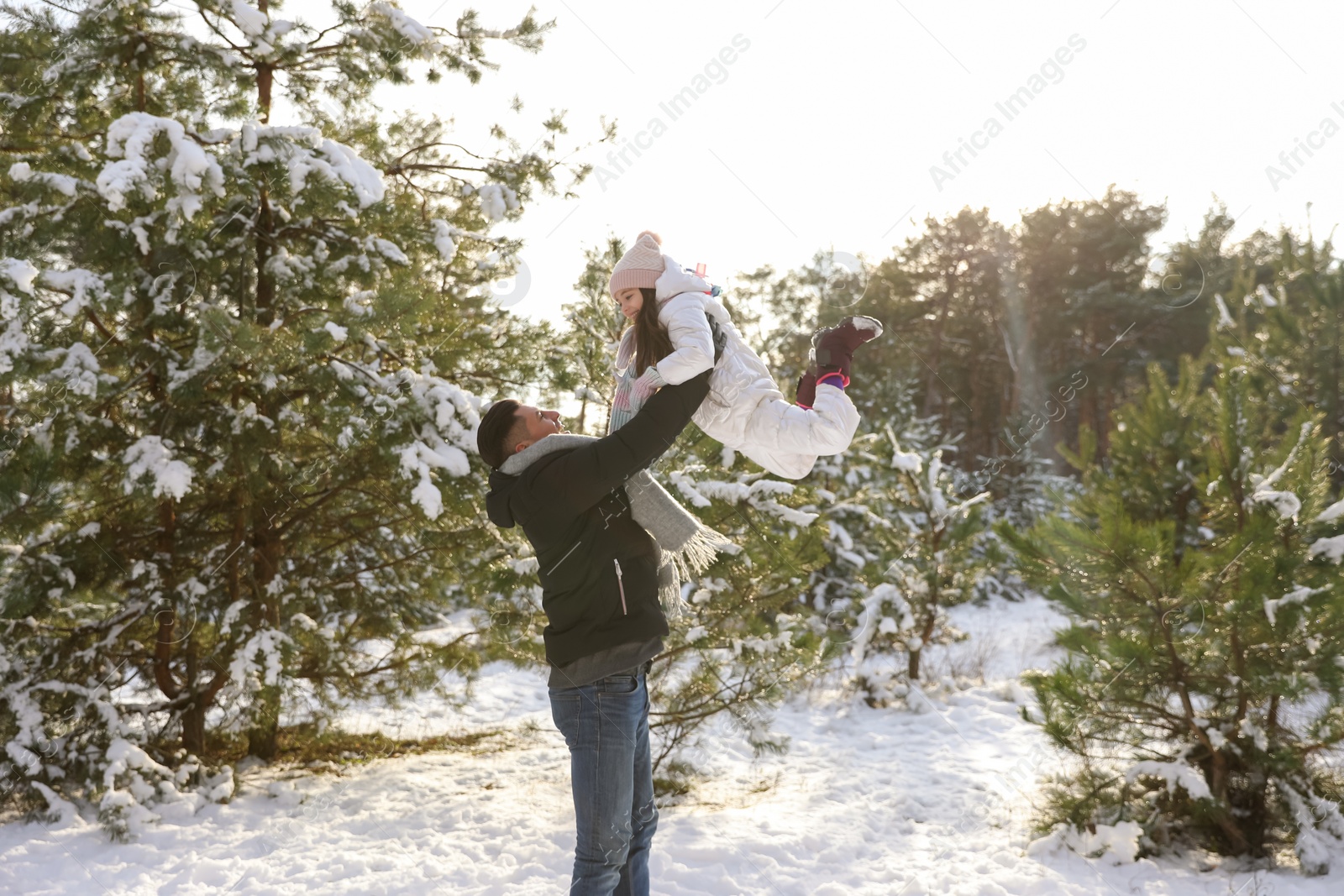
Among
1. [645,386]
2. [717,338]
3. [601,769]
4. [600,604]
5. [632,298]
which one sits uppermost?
[632,298]

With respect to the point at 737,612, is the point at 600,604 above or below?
above

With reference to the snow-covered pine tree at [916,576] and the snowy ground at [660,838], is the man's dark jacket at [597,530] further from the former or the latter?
the snow-covered pine tree at [916,576]

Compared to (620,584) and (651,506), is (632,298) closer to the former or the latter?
(651,506)

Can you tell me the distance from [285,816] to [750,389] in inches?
174

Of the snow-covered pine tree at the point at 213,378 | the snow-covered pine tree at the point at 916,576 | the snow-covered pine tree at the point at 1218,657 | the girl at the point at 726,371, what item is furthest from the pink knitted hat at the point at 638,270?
the snow-covered pine tree at the point at 916,576

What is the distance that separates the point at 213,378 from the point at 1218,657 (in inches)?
234

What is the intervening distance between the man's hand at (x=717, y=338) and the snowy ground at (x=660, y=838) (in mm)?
2901

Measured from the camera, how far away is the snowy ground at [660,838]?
406 centimetres

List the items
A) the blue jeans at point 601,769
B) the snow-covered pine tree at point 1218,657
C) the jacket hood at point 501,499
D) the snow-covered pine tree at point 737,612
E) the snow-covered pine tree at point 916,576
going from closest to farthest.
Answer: the blue jeans at point 601,769, the jacket hood at point 501,499, the snow-covered pine tree at point 1218,657, the snow-covered pine tree at point 737,612, the snow-covered pine tree at point 916,576

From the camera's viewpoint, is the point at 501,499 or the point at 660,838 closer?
the point at 501,499

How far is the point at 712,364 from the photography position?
2236 millimetres

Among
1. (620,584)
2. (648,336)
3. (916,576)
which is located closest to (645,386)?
(648,336)

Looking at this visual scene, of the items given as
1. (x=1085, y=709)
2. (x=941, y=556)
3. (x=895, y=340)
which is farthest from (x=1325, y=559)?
(x=895, y=340)

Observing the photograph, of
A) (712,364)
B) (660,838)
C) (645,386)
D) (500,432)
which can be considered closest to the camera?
(712,364)
